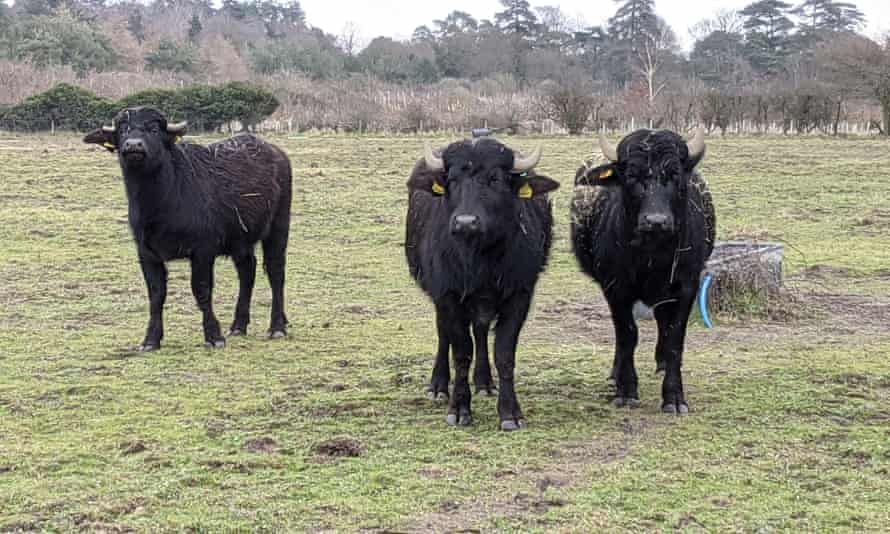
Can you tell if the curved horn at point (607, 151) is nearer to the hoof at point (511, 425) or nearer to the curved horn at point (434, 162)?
Answer: the curved horn at point (434, 162)

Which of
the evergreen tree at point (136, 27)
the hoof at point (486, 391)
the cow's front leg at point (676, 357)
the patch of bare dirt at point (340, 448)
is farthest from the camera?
the evergreen tree at point (136, 27)

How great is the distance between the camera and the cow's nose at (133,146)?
902cm

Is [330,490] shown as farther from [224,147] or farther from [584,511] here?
[224,147]

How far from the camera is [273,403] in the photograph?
7.45 m

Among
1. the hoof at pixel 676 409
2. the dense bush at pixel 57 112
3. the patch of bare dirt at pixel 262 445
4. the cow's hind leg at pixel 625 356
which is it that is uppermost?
the dense bush at pixel 57 112

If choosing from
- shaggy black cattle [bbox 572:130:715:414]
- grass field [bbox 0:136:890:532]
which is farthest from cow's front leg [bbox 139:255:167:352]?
shaggy black cattle [bbox 572:130:715:414]

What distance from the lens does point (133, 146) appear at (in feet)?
29.6

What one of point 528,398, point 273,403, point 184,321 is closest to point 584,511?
point 528,398

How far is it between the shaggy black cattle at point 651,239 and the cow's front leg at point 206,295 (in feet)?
11.3

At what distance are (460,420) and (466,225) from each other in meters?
1.32

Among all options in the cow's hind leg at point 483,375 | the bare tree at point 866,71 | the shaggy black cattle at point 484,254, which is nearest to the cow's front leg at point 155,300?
the cow's hind leg at point 483,375

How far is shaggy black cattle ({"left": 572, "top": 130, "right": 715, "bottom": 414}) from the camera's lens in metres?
6.91

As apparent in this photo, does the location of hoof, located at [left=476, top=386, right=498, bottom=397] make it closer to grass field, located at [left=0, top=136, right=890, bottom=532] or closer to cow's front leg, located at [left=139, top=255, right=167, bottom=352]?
grass field, located at [left=0, top=136, right=890, bottom=532]

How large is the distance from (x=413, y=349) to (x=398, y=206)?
9.56 meters
